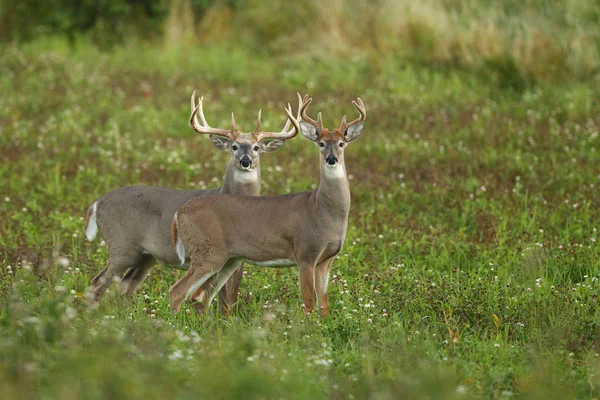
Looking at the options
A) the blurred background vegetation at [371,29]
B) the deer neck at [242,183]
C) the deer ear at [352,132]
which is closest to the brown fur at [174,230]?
the deer neck at [242,183]

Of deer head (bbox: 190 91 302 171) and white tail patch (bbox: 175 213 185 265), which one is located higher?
deer head (bbox: 190 91 302 171)

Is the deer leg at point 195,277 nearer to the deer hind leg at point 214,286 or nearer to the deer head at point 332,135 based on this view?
the deer hind leg at point 214,286

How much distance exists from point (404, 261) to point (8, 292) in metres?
2.92

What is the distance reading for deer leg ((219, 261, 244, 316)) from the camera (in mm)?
6918

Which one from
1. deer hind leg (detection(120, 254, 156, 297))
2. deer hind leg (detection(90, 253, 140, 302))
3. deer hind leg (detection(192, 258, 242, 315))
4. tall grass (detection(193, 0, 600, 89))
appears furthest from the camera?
tall grass (detection(193, 0, 600, 89))

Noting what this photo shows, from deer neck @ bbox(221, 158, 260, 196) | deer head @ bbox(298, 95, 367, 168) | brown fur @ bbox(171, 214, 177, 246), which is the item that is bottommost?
brown fur @ bbox(171, 214, 177, 246)

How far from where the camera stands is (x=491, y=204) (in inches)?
361

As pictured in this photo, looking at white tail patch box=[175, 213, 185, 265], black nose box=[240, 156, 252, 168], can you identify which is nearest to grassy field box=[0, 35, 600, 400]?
white tail patch box=[175, 213, 185, 265]

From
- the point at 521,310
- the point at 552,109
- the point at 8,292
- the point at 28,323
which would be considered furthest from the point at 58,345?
the point at 552,109

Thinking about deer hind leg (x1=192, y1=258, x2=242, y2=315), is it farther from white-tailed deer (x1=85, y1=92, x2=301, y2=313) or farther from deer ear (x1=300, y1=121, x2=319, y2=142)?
deer ear (x1=300, y1=121, x2=319, y2=142)

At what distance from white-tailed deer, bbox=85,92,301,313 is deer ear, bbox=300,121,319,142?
21cm

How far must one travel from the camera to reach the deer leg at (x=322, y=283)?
662 cm

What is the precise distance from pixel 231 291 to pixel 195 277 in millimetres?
376

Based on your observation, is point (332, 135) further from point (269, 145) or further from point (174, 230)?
point (174, 230)
